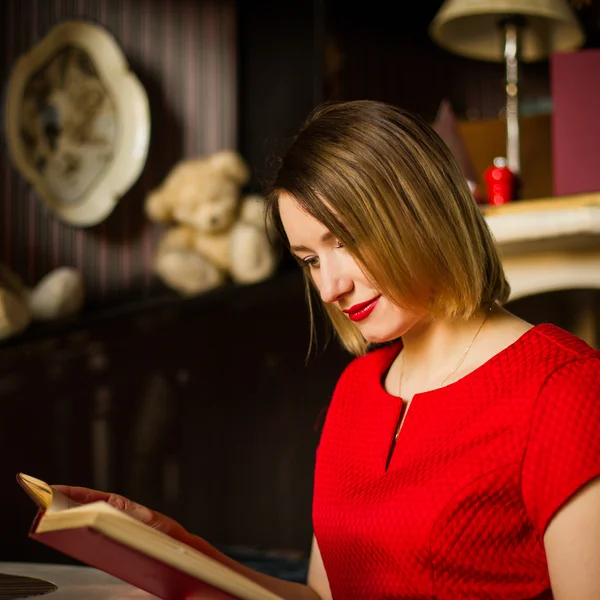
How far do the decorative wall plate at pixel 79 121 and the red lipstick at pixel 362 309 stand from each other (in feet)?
3.21

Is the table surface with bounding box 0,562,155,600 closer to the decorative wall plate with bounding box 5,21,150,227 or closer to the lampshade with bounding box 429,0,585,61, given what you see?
the decorative wall plate with bounding box 5,21,150,227

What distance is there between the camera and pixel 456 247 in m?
0.99

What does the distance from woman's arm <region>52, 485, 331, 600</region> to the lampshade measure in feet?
3.26

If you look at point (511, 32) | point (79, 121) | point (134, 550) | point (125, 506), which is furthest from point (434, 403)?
point (79, 121)

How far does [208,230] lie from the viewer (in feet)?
6.42

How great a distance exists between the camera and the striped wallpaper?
1802 millimetres

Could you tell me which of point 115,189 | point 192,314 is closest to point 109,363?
point 192,314

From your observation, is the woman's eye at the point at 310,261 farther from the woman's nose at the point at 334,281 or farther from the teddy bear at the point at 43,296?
the teddy bear at the point at 43,296

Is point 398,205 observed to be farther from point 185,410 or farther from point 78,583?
point 185,410

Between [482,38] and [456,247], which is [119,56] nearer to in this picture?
[482,38]

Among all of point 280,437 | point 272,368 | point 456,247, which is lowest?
point 280,437

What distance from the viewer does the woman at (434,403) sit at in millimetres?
882

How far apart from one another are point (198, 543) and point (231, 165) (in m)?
1.13

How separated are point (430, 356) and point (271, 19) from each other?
1349 millimetres
